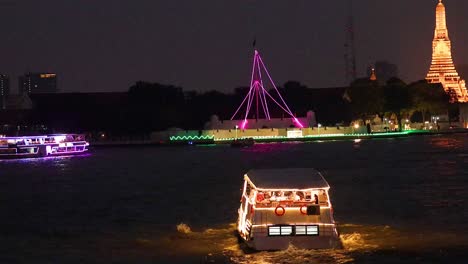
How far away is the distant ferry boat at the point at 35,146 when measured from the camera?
75.8m

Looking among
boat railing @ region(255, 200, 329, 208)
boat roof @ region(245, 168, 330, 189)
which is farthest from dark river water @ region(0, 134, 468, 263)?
boat roof @ region(245, 168, 330, 189)

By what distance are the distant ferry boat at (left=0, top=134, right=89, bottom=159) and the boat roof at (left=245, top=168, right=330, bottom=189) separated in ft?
195

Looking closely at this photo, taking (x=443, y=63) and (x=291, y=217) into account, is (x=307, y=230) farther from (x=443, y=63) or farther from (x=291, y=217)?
(x=443, y=63)

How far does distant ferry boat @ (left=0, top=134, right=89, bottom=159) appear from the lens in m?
75.8

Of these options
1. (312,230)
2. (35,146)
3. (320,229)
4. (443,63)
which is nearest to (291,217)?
(312,230)

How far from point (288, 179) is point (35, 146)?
6139 cm

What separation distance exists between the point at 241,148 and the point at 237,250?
66.1m

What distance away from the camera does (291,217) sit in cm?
1694

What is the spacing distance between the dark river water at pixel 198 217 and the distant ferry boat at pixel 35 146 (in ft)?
96.1

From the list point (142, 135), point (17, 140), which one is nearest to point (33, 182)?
point (17, 140)

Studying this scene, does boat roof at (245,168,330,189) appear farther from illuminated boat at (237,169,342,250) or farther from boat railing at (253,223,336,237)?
boat railing at (253,223,336,237)

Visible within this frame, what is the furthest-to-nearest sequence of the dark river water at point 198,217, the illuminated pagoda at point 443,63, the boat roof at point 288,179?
1. the illuminated pagoda at point 443,63
2. the dark river water at point 198,217
3. the boat roof at point 288,179

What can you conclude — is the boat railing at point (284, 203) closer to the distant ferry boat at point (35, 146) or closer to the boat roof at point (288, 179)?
the boat roof at point (288, 179)

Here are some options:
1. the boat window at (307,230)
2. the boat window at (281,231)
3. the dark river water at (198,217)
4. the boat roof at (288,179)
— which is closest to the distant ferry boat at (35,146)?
the dark river water at (198,217)
